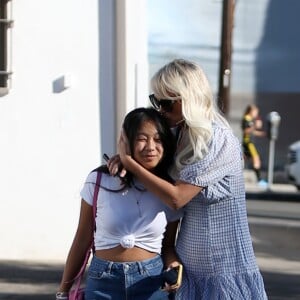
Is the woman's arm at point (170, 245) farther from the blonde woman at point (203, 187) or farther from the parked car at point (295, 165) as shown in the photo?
the parked car at point (295, 165)

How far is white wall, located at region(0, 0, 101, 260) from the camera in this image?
8.44m

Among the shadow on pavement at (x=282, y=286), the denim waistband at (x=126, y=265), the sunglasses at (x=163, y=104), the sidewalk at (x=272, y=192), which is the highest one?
the sunglasses at (x=163, y=104)

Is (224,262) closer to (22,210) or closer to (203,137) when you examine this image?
(203,137)

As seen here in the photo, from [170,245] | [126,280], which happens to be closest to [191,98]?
Result: [170,245]

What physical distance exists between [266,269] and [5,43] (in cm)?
348

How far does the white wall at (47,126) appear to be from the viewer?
844 cm

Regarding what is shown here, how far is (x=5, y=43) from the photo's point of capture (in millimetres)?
8469

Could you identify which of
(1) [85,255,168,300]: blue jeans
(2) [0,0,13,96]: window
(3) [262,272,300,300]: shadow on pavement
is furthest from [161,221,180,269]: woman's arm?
(2) [0,0,13,96]: window

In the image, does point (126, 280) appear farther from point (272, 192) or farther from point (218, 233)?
point (272, 192)

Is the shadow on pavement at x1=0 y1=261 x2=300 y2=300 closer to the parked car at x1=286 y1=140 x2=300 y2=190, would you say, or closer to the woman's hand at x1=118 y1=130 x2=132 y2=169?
the woman's hand at x1=118 y1=130 x2=132 y2=169

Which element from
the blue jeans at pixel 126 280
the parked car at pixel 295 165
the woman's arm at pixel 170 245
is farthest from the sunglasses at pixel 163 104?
the parked car at pixel 295 165

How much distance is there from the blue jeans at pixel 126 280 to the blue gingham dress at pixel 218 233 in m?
0.12

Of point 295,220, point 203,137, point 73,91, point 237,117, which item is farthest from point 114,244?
point 237,117

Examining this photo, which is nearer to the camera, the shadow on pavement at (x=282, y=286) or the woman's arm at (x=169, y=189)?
the woman's arm at (x=169, y=189)
